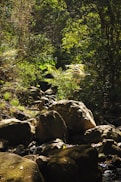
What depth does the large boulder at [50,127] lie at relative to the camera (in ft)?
36.1

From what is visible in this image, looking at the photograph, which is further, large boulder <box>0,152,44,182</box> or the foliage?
the foliage

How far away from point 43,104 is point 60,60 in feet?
29.0

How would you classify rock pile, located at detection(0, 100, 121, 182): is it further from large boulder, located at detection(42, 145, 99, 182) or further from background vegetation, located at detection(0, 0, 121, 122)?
background vegetation, located at detection(0, 0, 121, 122)

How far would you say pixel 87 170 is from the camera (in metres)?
7.44

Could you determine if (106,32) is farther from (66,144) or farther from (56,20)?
(56,20)

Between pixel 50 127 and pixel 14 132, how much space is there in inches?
43.4

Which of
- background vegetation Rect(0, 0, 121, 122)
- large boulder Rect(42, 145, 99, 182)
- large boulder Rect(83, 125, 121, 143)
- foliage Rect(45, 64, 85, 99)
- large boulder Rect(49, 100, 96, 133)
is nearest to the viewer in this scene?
large boulder Rect(42, 145, 99, 182)

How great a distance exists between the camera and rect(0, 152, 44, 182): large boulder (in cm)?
587

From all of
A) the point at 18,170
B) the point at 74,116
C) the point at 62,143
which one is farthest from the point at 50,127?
the point at 18,170

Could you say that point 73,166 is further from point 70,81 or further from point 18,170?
point 70,81

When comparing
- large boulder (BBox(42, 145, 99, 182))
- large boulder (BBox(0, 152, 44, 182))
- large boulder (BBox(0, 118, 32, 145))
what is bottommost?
large boulder (BBox(0, 118, 32, 145))

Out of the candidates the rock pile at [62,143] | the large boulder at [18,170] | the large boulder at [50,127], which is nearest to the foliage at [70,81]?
the rock pile at [62,143]

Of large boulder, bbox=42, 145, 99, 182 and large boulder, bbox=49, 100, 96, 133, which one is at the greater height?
large boulder, bbox=42, 145, 99, 182

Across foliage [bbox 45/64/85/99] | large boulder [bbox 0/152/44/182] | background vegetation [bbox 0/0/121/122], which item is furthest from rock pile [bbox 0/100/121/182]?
foliage [bbox 45/64/85/99]
